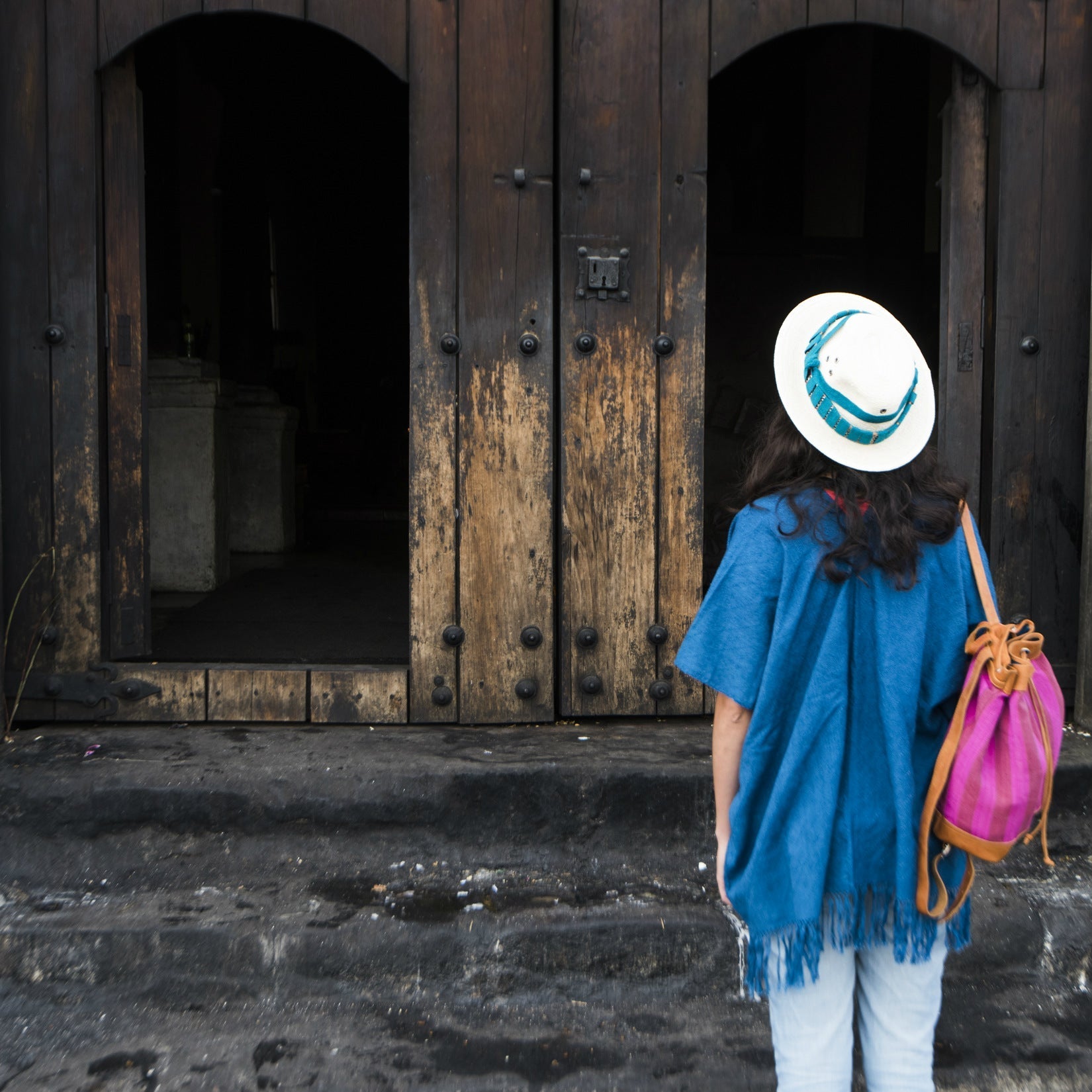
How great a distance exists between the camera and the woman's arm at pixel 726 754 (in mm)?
1596

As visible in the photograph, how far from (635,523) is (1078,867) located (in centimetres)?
151

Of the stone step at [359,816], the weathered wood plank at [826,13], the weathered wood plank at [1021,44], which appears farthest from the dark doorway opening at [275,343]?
the weathered wood plank at [1021,44]

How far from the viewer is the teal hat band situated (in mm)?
1544

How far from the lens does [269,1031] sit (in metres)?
2.29

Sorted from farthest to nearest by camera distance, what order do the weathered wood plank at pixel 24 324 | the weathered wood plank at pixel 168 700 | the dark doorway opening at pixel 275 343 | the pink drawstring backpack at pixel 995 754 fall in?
the dark doorway opening at pixel 275 343, the weathered wood plank at pixel 168 700, the weathered wood plank at pixel 24 324, the pink drawstring backpack at pixel 995 754

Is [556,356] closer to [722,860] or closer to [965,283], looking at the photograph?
[965,283]

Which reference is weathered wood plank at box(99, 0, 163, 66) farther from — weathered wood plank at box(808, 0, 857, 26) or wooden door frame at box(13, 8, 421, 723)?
weathered wood plank at box(808, 0, 857, 26)

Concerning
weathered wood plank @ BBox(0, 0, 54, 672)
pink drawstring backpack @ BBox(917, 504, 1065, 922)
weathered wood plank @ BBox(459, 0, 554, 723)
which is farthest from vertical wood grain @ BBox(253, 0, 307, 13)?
pink drawstring backpack @ BBox(917, 504, 1065, 922)

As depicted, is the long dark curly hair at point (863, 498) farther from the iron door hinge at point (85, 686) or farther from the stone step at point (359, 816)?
the iron door hinge at point (85, 686)

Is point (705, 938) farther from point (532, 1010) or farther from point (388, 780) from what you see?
point (388, 780)

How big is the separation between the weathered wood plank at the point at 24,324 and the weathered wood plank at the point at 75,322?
0.03 m

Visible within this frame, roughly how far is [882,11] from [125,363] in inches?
98.4

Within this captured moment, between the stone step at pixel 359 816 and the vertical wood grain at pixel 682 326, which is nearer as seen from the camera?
the stone step at pixel 359 816

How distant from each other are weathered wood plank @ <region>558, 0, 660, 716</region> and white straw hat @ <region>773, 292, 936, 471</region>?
1578 mm
